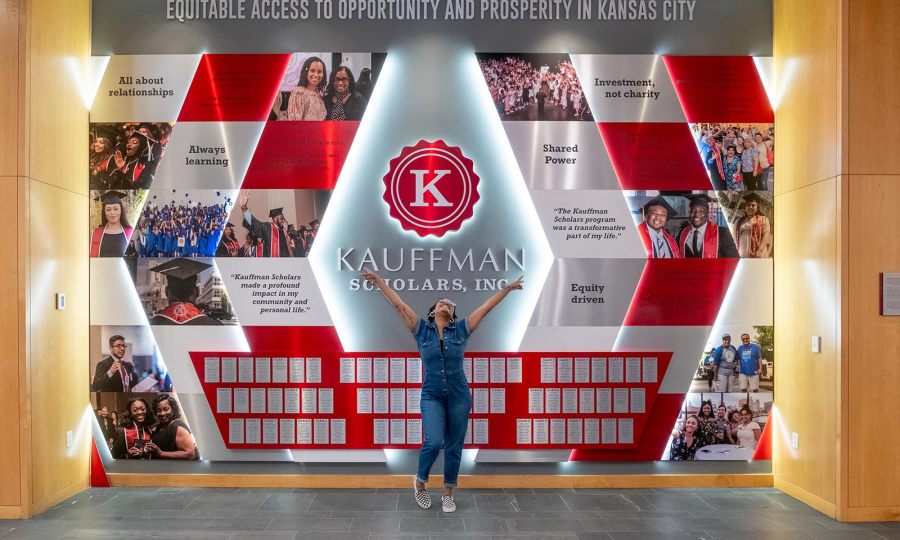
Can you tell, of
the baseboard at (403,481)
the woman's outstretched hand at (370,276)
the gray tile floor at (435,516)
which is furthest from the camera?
the baseboard at (403,481)

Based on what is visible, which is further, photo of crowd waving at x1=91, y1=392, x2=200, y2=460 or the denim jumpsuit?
photo of crowd waving at x1=91, y1=392, x2=200, y2=460

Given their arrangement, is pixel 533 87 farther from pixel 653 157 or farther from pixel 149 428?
pixel 149 428

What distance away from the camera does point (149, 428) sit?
16.0 ft

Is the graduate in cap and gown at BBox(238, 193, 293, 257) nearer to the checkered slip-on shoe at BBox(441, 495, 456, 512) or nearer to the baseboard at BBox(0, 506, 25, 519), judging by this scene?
the checkered slip-on shoe at BBox(441, 495, 456, 512)

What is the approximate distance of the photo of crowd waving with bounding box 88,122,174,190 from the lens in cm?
491

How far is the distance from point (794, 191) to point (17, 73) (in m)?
5.78

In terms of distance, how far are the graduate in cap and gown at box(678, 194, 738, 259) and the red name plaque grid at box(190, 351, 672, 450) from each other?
1196 millimetres

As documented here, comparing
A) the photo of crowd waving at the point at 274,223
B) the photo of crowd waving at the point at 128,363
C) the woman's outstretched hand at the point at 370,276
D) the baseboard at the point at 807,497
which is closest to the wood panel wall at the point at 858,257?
the baseboard at the point at 807,497

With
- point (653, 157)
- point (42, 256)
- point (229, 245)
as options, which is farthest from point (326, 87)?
point (653, 157)

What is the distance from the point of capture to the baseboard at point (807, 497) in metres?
4.20

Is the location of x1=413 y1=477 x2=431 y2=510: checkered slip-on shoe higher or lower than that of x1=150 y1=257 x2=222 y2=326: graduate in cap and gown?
Result: lower

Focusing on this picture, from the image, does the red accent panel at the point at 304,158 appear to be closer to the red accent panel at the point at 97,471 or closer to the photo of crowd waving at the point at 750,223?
the red accent panel at the point at 97,471

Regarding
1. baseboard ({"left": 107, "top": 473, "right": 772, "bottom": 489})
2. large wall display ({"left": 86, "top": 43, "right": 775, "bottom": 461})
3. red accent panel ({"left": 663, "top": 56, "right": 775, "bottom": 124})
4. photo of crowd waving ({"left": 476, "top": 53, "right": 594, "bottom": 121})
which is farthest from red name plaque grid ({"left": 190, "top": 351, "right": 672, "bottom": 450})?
red accent panel ({"left": 663, "top": 56, "right": 775, "bottom": 124})

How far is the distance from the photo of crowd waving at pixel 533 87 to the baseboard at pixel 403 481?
2932 mm
